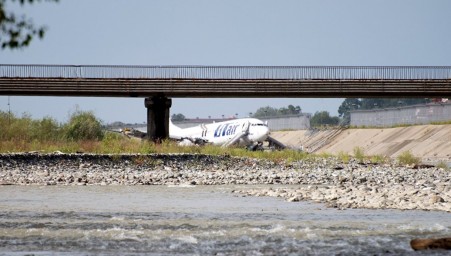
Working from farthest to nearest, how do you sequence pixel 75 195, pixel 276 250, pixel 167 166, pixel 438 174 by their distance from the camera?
pixel 167 166 → pixel 438 174 → pixel 75 195 → pixel 276 250

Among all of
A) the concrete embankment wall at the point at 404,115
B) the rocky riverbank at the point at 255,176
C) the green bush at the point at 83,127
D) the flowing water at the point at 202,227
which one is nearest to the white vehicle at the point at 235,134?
the green bush at the point at 83,127

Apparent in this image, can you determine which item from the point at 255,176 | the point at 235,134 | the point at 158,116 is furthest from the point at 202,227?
the point at 235,134

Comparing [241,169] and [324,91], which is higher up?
[324,91]

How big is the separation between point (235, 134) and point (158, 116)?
27.8 meters

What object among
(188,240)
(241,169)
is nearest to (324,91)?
(241,169)

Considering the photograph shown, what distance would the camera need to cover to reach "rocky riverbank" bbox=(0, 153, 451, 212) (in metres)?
36.7

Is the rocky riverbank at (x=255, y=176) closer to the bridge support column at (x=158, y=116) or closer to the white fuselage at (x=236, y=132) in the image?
the bridge support column at (x=158, y=116)

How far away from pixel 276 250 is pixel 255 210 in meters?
10.6

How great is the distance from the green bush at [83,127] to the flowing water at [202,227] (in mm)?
54137

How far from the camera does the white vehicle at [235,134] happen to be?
104812mm

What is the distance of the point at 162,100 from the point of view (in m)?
80.4

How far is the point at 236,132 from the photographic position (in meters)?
108

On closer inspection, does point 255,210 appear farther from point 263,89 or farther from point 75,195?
point 263,89

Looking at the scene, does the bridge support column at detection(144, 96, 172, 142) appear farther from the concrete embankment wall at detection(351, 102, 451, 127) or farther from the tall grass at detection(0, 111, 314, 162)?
the concrete embankment wall at detection(351, 102, 451, 127)
